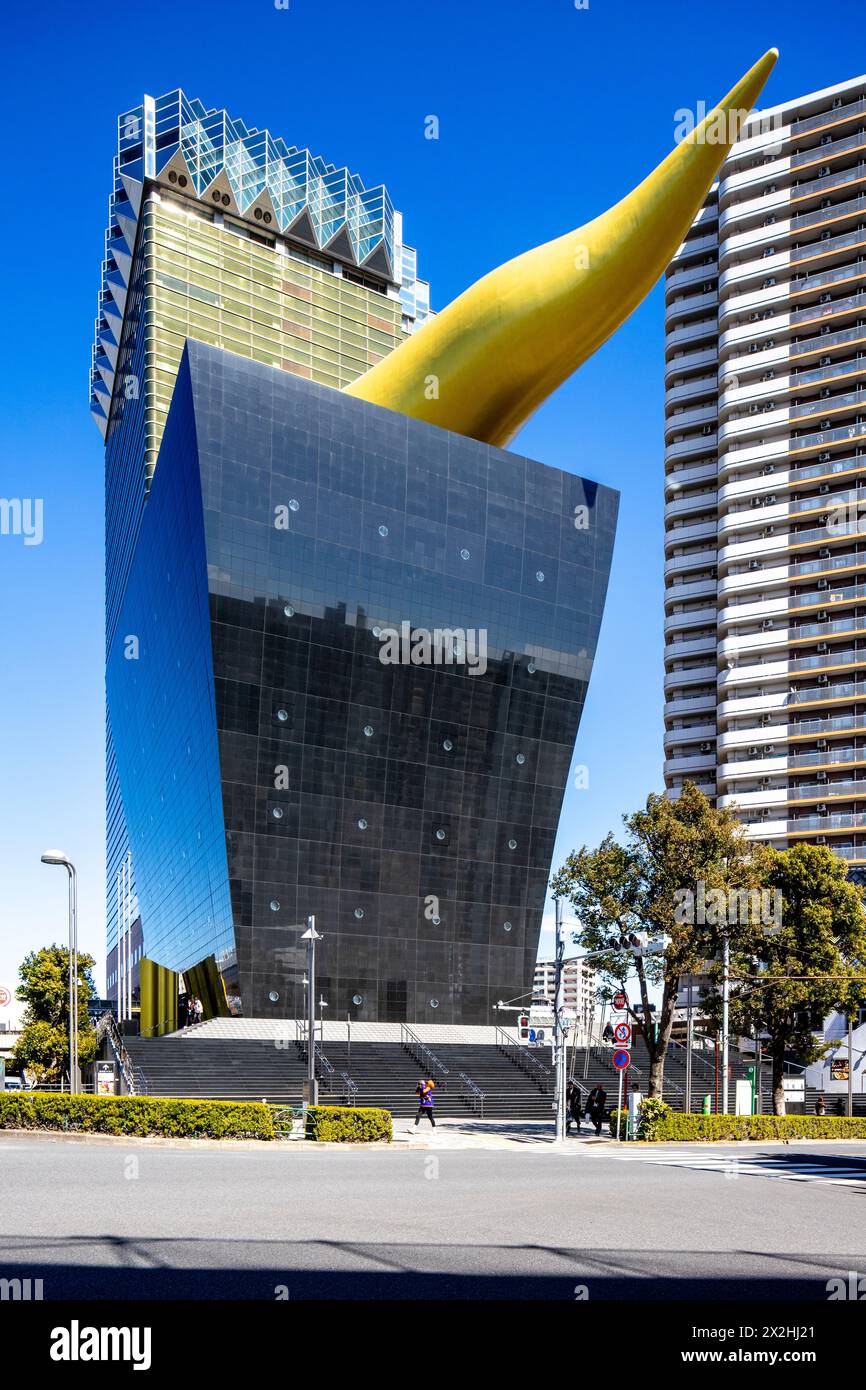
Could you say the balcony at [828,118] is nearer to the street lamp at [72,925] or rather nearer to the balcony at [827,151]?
the balcony at [827,151]

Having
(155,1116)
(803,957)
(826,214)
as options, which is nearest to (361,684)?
(803,957)

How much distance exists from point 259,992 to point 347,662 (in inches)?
593

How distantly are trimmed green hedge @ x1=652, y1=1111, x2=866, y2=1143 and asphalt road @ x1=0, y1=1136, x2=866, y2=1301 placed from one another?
1210cm

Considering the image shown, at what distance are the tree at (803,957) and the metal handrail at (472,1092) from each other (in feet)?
28.5

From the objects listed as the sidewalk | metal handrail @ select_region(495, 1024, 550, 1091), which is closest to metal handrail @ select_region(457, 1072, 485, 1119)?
the sidewalk

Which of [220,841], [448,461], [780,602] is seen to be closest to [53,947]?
[220,841]

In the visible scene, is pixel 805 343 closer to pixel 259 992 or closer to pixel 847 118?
pixel 847 118

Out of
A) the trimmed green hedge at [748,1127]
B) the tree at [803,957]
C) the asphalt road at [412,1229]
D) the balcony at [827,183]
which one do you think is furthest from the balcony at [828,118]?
the asphalt road at [412,1229]

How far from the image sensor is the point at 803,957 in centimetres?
4506

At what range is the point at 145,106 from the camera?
10556cm

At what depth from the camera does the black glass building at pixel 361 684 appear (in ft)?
191

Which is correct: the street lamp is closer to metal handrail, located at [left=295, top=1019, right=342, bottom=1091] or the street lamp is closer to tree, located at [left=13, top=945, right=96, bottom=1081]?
metal handrail, located at [left=295, top=1019, right=342, bottom=1091]

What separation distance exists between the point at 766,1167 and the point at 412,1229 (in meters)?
15.6

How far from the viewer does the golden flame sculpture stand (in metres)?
57.4
